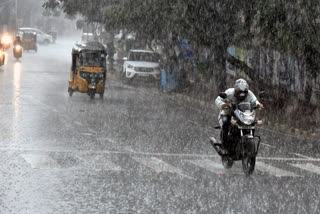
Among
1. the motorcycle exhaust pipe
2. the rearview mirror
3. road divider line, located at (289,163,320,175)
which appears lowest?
road divider line, located at (289,163,320,175)

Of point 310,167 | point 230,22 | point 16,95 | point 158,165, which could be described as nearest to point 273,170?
point 310,167

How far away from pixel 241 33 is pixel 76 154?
12628 millimetres

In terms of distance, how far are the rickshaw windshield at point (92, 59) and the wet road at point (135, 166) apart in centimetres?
390

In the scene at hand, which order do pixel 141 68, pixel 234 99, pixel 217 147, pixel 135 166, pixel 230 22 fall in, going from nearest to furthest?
pixel 135 166, pixel 234 99, pixel 217 147, pixel 230 22, pixel 141 68

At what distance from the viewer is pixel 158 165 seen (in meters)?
12.1

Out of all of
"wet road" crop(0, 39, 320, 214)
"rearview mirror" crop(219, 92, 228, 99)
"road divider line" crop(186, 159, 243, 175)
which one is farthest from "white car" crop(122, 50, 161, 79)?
"rearview mirror" crop(219, 92, 228, 99)

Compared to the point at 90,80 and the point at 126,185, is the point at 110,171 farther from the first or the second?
the point at 90,80

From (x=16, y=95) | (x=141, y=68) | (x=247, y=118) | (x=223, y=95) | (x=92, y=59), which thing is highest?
(x=223, y=95)

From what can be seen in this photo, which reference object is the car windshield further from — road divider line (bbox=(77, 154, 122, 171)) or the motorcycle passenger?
the motorcycle passenger

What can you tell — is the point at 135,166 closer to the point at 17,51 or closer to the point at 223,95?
the point at 223,95

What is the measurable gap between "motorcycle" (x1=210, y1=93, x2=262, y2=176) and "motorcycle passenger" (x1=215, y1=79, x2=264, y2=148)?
8 cm

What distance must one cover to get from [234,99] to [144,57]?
85.9 feet

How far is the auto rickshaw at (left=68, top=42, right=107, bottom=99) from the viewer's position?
25.4m

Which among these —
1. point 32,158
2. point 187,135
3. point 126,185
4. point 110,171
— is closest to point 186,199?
point 126,185
